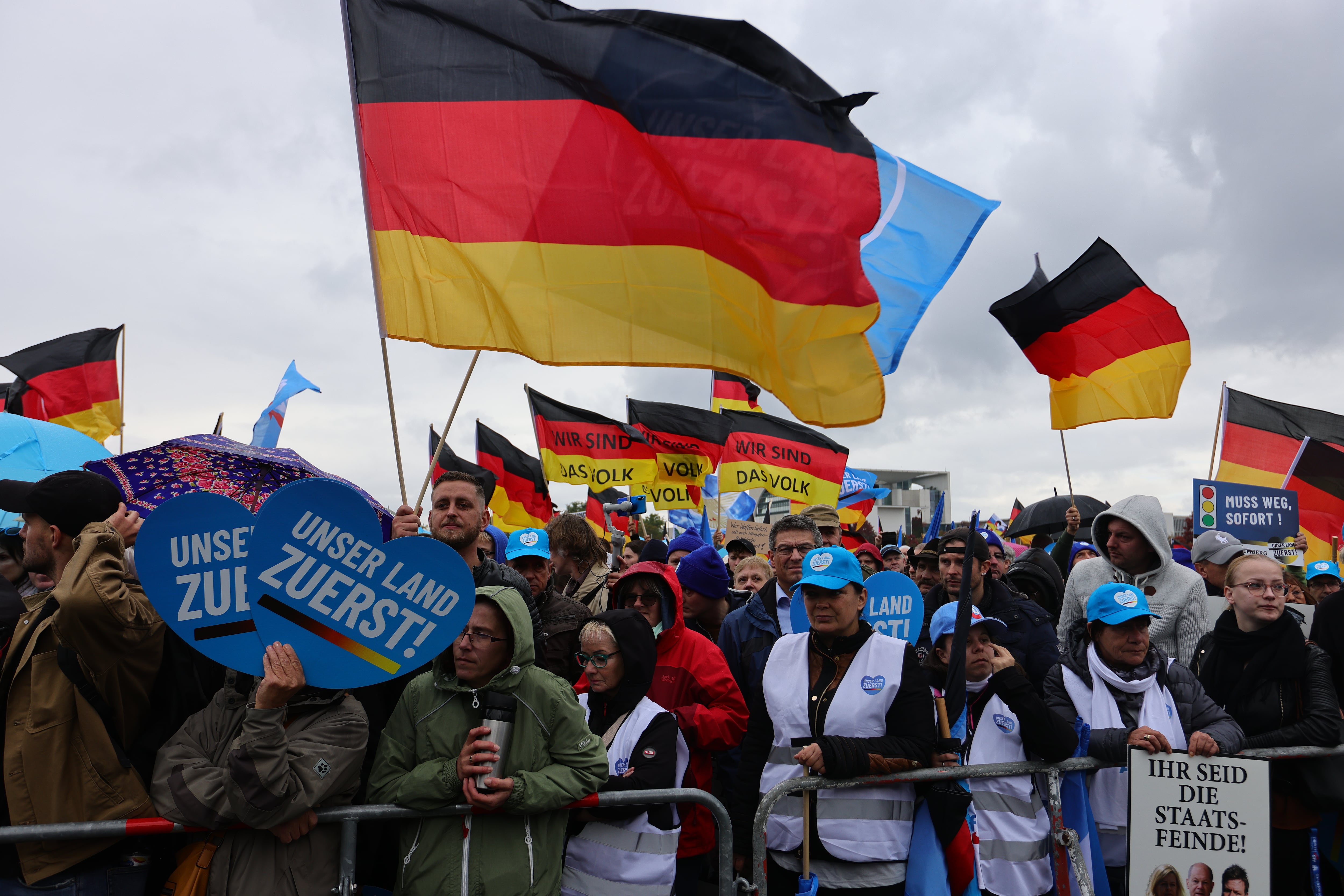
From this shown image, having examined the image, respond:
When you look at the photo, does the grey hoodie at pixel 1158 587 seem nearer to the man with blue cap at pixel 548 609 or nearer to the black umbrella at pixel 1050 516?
the man with blue cap at pixel 548 609

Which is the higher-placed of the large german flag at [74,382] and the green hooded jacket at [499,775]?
the large german flag at [74,382]

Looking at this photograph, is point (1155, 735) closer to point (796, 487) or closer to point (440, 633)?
point (440, 633)

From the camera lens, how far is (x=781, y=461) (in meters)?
11.2

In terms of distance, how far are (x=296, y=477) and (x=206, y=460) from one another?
45cm

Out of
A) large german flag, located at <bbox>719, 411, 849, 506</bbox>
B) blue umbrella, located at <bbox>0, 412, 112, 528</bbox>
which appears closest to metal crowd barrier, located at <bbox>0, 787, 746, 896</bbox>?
blue umbrella, located at <bbox>0, 412, 112, 528</bbox>

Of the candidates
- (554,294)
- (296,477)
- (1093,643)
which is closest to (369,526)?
(554,294)

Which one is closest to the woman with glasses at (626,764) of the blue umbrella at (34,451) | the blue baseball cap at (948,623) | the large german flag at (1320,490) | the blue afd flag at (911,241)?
the blue baseball cap at (948,623)

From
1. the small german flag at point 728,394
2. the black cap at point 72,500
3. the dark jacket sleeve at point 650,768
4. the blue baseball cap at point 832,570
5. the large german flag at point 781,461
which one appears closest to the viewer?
the black cap at point 72,500

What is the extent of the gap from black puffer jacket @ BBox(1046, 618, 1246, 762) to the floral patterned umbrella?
10.6ft

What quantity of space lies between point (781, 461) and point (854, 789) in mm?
7790

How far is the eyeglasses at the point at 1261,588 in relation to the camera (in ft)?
14.6

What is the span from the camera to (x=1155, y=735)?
3.76 metres

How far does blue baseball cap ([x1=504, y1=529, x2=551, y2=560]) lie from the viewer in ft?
17.1

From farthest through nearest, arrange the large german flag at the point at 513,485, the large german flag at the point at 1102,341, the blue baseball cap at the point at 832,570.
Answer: the large german flag at the point at 513,485
the large german flag at the point at 1102,341
the blue baseball cap at the point at 832,570
